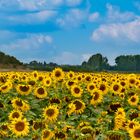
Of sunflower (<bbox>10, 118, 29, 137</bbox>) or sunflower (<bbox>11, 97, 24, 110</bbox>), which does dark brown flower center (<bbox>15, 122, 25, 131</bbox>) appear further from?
sunflower (<bbox>11, 97, 24, 110</bbox>)

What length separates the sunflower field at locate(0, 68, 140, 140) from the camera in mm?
8195

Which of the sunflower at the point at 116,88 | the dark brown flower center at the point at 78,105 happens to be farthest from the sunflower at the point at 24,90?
the dark brown flower center at the point at 78,105

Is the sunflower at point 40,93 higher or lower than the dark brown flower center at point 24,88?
lower

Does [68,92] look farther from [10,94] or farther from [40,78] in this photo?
[40,78]

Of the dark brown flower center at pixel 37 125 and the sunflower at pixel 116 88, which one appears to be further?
the sunflower at pixel 116 88

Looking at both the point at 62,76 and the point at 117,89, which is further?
the point at 62,76

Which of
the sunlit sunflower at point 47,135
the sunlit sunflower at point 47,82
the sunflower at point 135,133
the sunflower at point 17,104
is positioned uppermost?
the sunlit sunflower at point 47,82

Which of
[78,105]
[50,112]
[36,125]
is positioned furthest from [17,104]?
[36,125]

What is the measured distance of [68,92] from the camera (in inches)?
579

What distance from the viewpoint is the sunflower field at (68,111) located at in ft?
26.9

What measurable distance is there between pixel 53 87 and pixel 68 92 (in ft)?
5.21

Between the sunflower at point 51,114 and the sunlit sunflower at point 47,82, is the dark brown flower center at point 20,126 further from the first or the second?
the sunlit sunflower at point 47,82

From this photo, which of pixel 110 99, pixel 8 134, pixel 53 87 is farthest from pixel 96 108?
pixel 8 134

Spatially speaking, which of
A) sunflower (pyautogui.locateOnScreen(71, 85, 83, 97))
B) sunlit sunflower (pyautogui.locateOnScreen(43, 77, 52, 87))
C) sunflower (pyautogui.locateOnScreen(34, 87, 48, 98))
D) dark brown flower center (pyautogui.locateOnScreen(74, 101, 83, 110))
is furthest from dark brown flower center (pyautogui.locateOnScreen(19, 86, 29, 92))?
dark brown flower center (pyautogui.locateOnScreen(74, 101, 83, 110))
